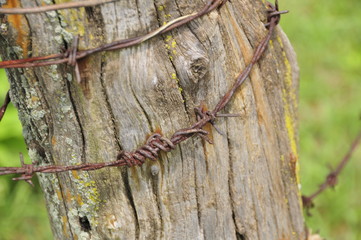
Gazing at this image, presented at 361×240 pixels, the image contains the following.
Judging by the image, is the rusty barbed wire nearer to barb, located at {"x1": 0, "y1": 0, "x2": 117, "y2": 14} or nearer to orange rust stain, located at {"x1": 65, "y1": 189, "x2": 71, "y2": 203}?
orange rust stain, located at {"x1": 65, "y1": 189, "x2": 71, "y2": 203}

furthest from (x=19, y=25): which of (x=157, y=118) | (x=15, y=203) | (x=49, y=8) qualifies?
(x=15, y=203)

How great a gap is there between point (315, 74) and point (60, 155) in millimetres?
4041

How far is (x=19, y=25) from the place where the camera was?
1.56 m

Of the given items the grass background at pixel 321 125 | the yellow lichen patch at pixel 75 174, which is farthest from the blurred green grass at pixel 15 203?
the yellow lichen patch at pixel 75 174

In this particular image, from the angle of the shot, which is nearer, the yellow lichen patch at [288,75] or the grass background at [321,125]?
the yellow lichen patch at [288,75]

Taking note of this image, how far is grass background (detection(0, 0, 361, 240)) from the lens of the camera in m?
4.21

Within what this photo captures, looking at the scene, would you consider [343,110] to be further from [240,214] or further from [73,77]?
[73,77]

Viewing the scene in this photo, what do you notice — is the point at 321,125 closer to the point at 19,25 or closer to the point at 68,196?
the point at 68,196

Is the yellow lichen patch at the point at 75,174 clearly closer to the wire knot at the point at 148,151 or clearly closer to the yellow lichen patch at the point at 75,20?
the wire knot at the point at 148,151

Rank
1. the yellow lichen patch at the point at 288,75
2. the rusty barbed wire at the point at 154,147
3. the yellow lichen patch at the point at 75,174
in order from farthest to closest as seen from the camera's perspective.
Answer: the yellow lichen patch at the point at 288,75 < the yellow lichen patch at the point at 75,174 < the rusty barbed wire at the point at 154,147

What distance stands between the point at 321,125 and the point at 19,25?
12.5 ft

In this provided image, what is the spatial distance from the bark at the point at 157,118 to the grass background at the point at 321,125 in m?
2.07

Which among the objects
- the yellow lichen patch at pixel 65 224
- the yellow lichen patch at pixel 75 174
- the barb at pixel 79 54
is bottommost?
the yellow lichen patch at pixel 65 224

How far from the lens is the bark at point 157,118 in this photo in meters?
1.62
